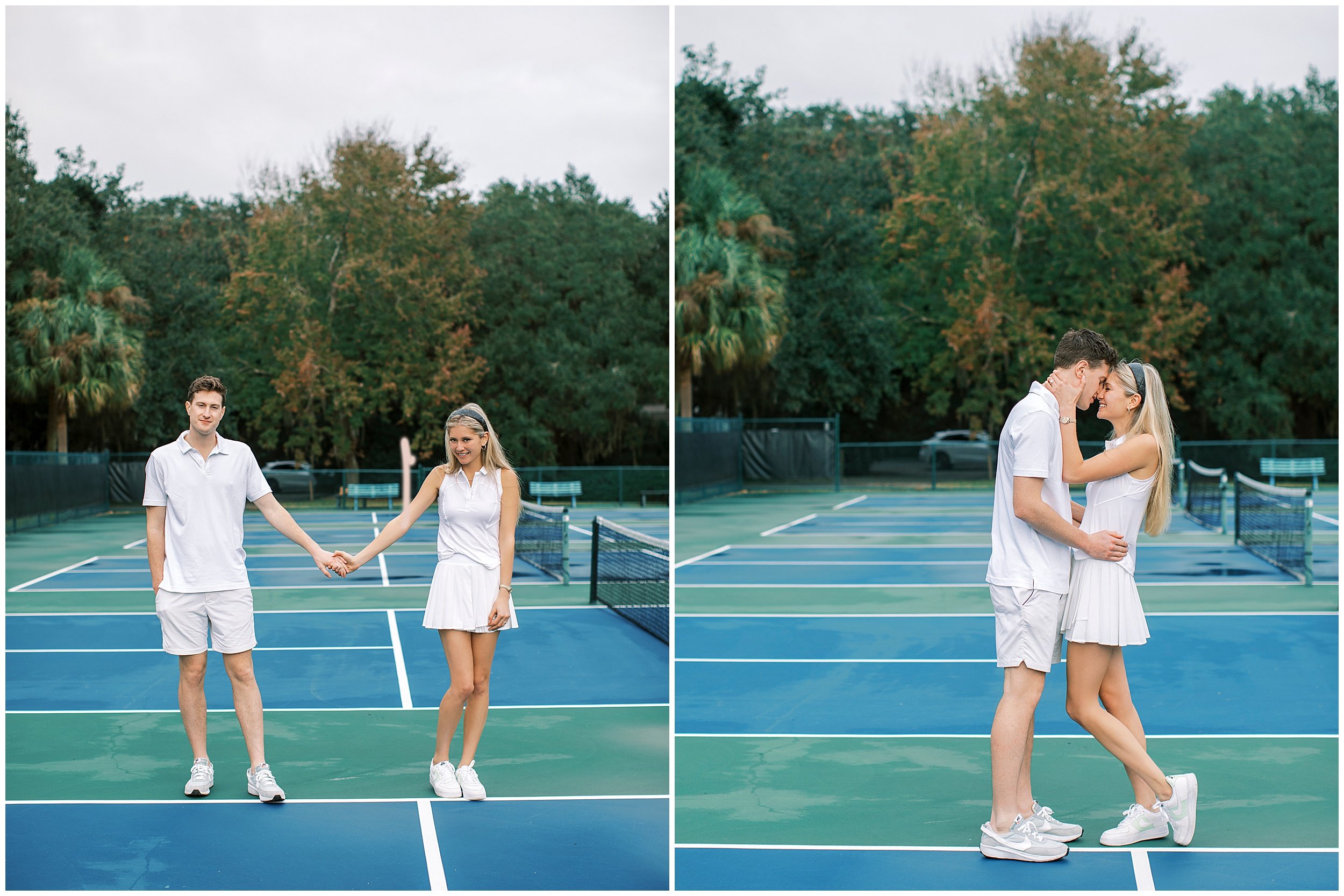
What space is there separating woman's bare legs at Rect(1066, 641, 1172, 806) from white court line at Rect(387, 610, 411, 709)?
3.84 meters

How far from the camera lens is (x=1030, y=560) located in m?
4.43

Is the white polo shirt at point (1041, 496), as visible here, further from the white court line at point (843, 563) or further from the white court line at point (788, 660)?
the white court line at point (843, 563)

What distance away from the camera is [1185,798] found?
463cm

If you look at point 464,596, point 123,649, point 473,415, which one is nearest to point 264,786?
point 464,596

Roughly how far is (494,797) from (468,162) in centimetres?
470

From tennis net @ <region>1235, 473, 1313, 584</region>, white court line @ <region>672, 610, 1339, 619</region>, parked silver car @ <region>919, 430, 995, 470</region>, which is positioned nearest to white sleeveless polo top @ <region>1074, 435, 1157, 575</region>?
white court line @ <region>672, 610, 1339, 619</region>

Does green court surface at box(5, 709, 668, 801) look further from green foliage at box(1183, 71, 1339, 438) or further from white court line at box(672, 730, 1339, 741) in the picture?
green foliage at box(1183, 71, 1339, 438)

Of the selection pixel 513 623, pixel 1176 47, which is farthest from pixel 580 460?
pixel 1176 47

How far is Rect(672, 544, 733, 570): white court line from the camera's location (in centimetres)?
1540

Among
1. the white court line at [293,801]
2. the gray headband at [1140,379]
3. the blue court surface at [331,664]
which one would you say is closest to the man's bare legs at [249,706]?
the white court line at [293,801]

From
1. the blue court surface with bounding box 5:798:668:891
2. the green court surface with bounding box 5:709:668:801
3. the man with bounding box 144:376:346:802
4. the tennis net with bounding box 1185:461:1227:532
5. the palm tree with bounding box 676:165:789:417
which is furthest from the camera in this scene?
the palm tree with bounding box 676:165:789:417

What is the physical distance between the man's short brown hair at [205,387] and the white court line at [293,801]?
5.02ft

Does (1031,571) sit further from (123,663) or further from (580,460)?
(580,460)

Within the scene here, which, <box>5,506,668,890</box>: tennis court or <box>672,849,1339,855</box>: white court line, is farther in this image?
<box>672,849,1339,855</box>: white court line
